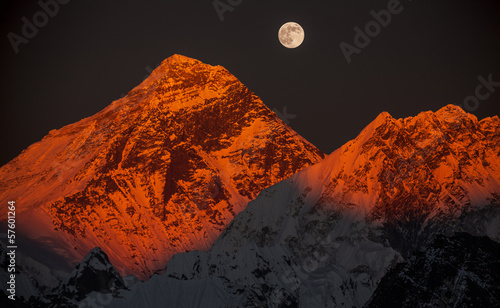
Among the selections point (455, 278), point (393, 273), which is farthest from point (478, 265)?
point (393, 273)

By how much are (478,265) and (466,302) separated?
6430mm

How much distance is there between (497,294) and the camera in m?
136

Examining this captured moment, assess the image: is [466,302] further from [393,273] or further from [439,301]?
[393,273]

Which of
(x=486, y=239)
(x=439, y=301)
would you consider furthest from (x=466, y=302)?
(x=486, y=239)

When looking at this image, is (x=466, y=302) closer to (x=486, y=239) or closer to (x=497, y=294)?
(x=497, y=294)

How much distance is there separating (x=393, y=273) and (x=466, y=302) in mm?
14831

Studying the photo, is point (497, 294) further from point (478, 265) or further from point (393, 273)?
point (393, 273)

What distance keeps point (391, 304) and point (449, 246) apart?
9.74 meters

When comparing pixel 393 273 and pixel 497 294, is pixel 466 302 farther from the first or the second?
pixel 393 273

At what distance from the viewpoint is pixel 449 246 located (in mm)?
143250

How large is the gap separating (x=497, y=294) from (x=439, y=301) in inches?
262

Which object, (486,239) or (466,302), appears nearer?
(466,302)

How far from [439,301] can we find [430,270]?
4937 millimetres

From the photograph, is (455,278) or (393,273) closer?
(455,278)
